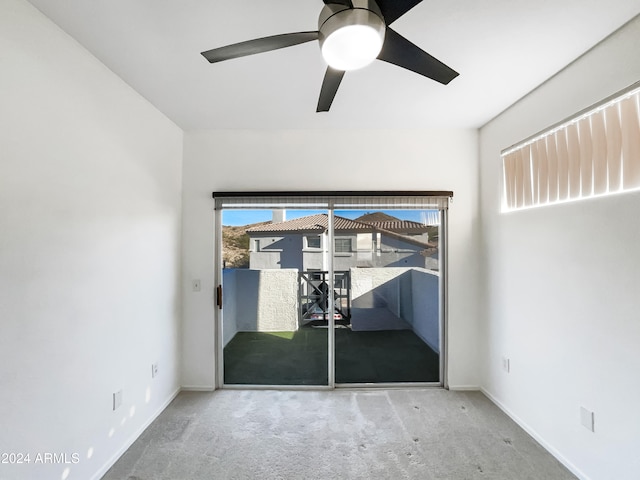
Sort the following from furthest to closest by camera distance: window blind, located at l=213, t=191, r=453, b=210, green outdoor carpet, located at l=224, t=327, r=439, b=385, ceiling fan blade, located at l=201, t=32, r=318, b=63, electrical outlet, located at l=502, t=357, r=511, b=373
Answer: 1. green outdoor carpet, located at l=224, t=327, r=439, b=385
2. window blind, located at l=213, t=191, r=453, b=210
3. electrical outlet, located at l=502, t=357, r=511, b=373
4. ceiling fan blade, located at l=201, t=32, r=318, b=63

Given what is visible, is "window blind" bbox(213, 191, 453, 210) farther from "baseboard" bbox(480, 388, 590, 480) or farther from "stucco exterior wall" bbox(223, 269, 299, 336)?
"baseboard" bbox(480, 388, 590, 480)

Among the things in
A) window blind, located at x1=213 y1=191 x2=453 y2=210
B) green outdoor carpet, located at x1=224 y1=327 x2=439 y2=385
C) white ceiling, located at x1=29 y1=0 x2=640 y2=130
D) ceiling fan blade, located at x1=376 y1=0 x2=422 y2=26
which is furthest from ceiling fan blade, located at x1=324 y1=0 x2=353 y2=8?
green outdoor carpet, located at x1=224 y1=327 x2=439 y2=385

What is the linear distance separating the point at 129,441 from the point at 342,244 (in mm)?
2267

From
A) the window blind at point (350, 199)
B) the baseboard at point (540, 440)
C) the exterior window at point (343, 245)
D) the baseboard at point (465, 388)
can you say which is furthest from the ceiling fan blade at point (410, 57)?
the baseboard at point (465, 388)

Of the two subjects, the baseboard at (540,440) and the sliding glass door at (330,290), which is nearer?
the baseboard at (540,440)

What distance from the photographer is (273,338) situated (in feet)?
9.64

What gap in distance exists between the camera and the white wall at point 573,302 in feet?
4.92

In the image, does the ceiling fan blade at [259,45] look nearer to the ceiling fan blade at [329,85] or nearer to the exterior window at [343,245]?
the ceiling fan blade at [329,85]

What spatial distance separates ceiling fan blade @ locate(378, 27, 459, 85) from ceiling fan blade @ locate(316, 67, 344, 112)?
0.22 meters

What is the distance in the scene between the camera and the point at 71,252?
5.19 feet

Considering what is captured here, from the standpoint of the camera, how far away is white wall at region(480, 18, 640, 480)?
150cm

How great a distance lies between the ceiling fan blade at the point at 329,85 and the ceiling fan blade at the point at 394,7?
0.96 ft

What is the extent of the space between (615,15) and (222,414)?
3617 mm

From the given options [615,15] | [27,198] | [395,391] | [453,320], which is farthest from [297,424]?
[615,15]
